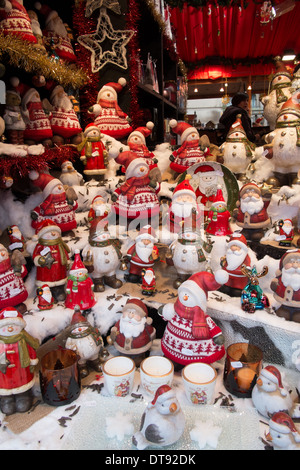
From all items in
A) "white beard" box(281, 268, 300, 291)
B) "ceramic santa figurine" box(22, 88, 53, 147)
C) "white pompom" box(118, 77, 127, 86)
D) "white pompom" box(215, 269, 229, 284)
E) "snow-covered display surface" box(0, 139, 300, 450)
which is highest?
"white pompom" box(118, 77, 127, 86)

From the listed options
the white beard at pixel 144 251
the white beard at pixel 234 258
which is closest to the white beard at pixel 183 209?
the white beard at pixel 144 251

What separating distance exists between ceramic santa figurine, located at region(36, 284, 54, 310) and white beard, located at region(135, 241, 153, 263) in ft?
1.62

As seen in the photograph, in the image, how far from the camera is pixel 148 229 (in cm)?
202

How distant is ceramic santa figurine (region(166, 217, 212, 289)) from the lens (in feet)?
6.22

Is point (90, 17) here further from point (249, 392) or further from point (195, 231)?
point (249, 392)

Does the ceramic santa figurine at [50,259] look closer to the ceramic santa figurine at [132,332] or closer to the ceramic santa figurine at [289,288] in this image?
the ceramic santa figurine at [132,332]

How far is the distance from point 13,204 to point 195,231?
107 centimetres

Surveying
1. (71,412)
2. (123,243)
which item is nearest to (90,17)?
(123,243)

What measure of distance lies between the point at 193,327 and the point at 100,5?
2566 millimetres

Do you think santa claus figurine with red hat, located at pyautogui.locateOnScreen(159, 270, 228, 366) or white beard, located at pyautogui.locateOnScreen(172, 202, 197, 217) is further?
white beard, located at pyautogui.locateOnScreen(172, 202, 197, 217)

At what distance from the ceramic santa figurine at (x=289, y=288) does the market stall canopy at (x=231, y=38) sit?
13.5ft

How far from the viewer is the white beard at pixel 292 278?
154 centimetres

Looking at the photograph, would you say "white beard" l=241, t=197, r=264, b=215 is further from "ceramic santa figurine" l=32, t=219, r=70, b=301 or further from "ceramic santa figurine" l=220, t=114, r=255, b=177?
"ceramic santa figurine" l=32, t=219, r=70, b=301

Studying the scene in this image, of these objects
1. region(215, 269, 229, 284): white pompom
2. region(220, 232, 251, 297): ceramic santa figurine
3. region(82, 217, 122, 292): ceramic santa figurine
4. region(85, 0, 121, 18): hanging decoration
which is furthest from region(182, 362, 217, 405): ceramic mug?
region(85, 0, 121, 18): hanging decoration
